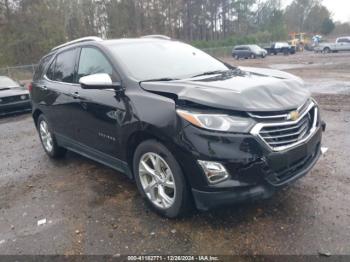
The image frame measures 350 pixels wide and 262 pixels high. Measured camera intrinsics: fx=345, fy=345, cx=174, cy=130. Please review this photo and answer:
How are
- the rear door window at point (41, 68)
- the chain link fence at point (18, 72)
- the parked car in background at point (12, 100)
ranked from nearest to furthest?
1. the rear door window at point (41, 68)
2. the parked car in background at point (12, 100)
3. the chain link fence at point (18, 72)

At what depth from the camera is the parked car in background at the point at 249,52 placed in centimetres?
3766

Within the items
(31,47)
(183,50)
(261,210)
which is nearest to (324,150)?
(261,210)

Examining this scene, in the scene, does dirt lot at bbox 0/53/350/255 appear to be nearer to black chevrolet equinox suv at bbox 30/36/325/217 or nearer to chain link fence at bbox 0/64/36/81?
black chevrolet equinox suv at bbox 30/36/325/217

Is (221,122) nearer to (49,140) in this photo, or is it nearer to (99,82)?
(99,82)

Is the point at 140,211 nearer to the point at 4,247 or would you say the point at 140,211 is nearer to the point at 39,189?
the point at 4,247

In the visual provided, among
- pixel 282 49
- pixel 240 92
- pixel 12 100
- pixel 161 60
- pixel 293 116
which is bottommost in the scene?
pixel 282 49

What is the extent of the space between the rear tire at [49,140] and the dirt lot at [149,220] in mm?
608

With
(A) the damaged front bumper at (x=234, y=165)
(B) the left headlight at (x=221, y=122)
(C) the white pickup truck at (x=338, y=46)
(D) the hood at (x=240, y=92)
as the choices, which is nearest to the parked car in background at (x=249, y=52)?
(C) the white pickup truck at (x=338, y=46)

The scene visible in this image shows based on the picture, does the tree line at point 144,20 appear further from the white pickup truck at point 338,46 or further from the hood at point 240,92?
the hood at point 240,92

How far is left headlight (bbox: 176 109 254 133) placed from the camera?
9.43 feet

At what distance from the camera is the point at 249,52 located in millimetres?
37938

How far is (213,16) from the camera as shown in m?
58.8

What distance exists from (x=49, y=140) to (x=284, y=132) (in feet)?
13.2

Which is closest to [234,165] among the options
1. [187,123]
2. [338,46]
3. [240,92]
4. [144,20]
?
[187,123]
